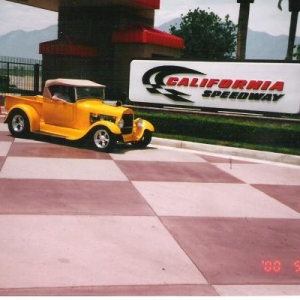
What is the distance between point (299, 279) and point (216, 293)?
40.1 inches

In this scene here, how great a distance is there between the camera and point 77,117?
11781mm

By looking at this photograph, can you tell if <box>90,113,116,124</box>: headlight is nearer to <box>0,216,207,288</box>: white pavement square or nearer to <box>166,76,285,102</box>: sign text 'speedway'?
<box>166,76,285,102</box>: sign text 'speedway'

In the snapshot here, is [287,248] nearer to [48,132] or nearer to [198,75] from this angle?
[48,132]

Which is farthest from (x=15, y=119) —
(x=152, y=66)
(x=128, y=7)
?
(x=128, y=7)

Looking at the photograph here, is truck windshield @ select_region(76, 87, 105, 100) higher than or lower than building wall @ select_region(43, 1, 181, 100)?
lower

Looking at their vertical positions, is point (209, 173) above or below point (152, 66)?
below

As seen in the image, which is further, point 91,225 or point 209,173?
point 209,173

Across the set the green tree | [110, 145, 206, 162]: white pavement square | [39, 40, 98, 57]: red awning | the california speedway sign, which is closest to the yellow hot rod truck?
[110, 145, 206, 162]: white pavement square

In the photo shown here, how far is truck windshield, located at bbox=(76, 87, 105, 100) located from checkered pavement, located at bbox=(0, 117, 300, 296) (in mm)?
2467

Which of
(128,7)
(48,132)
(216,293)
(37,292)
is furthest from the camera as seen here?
(128,7)

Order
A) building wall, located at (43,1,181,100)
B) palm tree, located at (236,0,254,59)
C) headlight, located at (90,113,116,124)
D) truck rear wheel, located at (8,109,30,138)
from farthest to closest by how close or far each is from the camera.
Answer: building wall, located at (43,1,181,100)
palm tree, located at (236,0,254,59)
truck rear wheel, located at (8,109,30,138)
headlight, located at (90,113,116,124)

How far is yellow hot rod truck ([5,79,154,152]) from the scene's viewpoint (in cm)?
1138

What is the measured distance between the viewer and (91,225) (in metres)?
5.70

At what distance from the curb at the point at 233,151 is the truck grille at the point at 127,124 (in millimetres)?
1780
